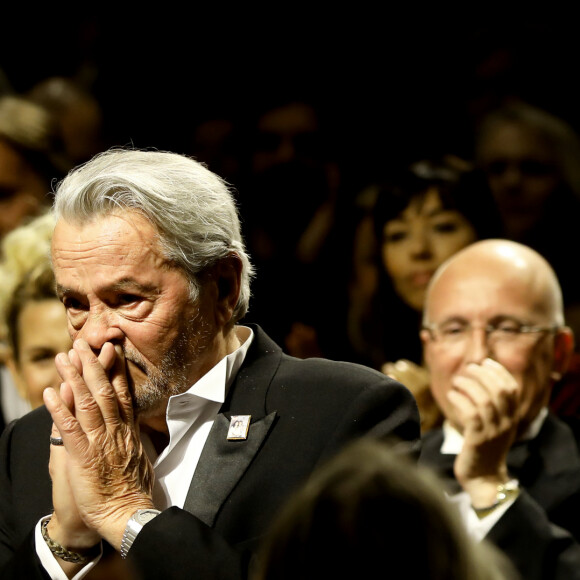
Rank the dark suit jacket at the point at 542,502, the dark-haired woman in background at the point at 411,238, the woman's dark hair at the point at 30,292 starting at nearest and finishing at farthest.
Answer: the dark suit jacket at the point at 542,502, the woman's dark hair at the point at 30,292, the dark-haired woman in background at the point at 411,238

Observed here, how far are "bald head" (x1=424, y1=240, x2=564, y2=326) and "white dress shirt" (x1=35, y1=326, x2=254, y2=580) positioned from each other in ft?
3.51

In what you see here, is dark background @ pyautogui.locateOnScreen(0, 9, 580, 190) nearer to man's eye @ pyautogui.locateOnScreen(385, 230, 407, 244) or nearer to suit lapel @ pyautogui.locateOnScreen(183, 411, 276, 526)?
man's eye @ pyautogui.locateOnScreen(385, 230, 407, 244)

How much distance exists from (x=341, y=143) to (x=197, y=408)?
229 cm

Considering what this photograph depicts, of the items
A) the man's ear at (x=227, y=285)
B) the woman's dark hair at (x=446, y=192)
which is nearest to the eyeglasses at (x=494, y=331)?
the woman's dark hair at (x=446, y=192)

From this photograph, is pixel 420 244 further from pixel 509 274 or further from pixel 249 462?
pixel 249 462

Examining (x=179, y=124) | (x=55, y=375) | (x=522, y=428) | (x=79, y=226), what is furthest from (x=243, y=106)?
(x=79, y=226)

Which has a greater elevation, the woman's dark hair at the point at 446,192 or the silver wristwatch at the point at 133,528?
the woman's dark hair at the point at 446,192

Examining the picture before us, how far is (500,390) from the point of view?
2.99 m

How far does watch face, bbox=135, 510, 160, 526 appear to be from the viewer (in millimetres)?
2115

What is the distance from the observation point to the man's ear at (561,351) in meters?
3.23

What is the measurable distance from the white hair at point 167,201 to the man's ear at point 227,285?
28mm

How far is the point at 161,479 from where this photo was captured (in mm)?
2377

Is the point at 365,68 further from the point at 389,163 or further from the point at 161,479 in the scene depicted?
the point at 161,479

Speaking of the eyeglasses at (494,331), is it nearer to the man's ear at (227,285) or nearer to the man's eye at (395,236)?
the man's eye at (395,236)
